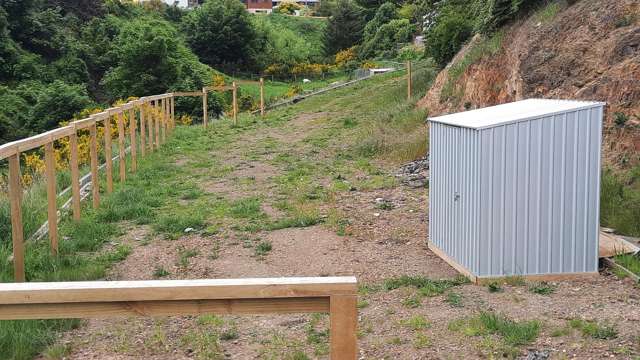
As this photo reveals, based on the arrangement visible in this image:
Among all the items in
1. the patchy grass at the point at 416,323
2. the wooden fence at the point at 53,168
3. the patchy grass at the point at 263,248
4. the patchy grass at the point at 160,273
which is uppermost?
the wooden fence at the point at 53,168

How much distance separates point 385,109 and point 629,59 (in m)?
12.2

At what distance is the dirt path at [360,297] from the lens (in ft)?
16.8

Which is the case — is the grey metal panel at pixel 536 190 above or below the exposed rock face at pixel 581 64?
below

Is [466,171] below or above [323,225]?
above

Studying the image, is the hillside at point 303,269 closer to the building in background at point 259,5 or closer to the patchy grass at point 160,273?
the patchy grass at point 160,273

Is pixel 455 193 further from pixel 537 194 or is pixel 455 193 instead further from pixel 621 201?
pixel 621 201

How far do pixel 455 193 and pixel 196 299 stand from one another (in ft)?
16.6

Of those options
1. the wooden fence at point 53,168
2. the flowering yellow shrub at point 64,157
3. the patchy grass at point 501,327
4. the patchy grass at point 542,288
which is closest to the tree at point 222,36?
the flowering yellow shrub at point 64,157

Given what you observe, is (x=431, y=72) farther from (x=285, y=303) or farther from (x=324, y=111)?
(x=285, y=303)

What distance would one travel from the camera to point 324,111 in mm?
27312

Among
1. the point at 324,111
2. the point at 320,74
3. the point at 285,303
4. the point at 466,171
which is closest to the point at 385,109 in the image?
the point at 324,111

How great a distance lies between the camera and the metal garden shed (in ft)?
22.3

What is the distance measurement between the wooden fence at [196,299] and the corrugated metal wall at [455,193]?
4.22m

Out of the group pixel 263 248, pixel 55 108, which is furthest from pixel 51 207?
pixel 55 108
